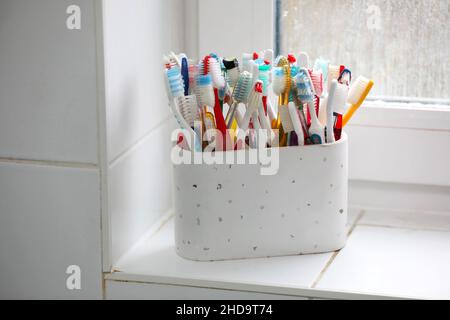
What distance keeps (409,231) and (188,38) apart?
1.32 ft

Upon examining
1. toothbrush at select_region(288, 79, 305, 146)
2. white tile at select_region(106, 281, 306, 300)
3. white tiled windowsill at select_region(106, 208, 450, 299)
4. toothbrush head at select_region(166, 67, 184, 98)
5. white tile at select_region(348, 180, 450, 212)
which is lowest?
white tile at select_region(106, 281, 306, 300)

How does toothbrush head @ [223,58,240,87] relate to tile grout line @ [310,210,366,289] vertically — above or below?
above

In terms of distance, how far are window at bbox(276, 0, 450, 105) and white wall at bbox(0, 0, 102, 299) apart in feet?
1.13

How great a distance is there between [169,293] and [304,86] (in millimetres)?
282

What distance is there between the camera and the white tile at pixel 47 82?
2.96 feet

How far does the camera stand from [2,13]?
92 cm

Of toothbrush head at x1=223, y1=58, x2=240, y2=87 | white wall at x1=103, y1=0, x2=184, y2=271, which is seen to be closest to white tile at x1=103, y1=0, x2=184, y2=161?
white wall at x1=103, y1=0, x2=184, y2=271

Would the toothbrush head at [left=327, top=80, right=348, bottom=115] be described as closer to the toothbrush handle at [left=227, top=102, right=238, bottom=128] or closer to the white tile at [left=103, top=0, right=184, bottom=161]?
the toothbrush handle at [left=227, top=102, right=238, bottom=128]

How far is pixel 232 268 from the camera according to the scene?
96 cm

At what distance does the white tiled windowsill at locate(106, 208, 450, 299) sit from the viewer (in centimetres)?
90

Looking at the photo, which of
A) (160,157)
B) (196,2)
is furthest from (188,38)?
(160,157)

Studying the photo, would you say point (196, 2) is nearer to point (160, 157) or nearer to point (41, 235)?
point (160, 157)

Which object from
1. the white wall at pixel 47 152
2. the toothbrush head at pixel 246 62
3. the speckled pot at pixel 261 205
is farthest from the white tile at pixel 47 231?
the toothbrush head at pixel 246 62

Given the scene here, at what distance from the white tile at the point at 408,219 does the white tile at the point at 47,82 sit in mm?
408
